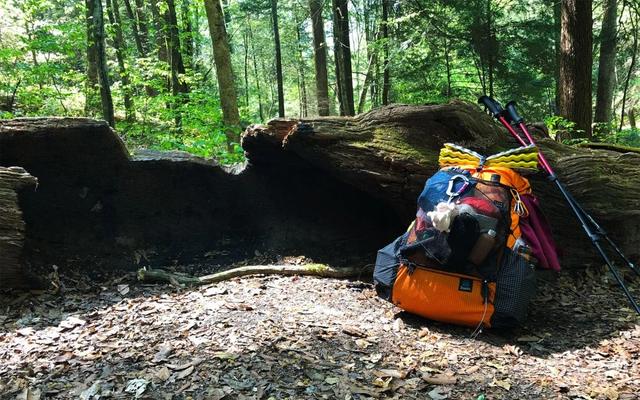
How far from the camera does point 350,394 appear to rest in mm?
2727

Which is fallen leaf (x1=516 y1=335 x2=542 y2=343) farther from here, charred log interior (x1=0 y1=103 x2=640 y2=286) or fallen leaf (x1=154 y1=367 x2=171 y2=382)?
fallen leaf (x1=154 y1=367 x2=171 y2=382)

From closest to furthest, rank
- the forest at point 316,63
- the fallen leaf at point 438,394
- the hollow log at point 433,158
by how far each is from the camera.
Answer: the fallen leaf at point 438,394 < the hollow log at point 433,158 < the forest at point 316,63

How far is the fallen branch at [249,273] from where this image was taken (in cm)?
488

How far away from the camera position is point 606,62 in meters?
12.6

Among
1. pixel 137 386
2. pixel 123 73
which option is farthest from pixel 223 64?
pixel 137 386

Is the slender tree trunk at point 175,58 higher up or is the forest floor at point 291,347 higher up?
the slender tree trunk at point 175,58

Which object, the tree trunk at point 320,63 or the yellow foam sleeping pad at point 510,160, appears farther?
the tree trunk at point 320,63

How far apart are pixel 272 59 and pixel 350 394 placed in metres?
37.6

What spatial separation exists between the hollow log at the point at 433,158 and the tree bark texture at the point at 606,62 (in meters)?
9.05

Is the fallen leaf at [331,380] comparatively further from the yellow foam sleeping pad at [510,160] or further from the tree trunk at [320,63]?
the tree trunk at [320,63]

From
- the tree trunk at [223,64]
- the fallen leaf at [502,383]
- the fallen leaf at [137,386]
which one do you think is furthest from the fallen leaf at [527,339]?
the tree trunk at [223,64]

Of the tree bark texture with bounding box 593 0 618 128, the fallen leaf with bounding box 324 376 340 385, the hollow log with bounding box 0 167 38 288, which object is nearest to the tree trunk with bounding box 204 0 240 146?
the hollow log with bounding box 0 167 38 288

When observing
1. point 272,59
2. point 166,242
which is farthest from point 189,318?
point 272,59

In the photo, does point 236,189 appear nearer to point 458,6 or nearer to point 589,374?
point 589,374
